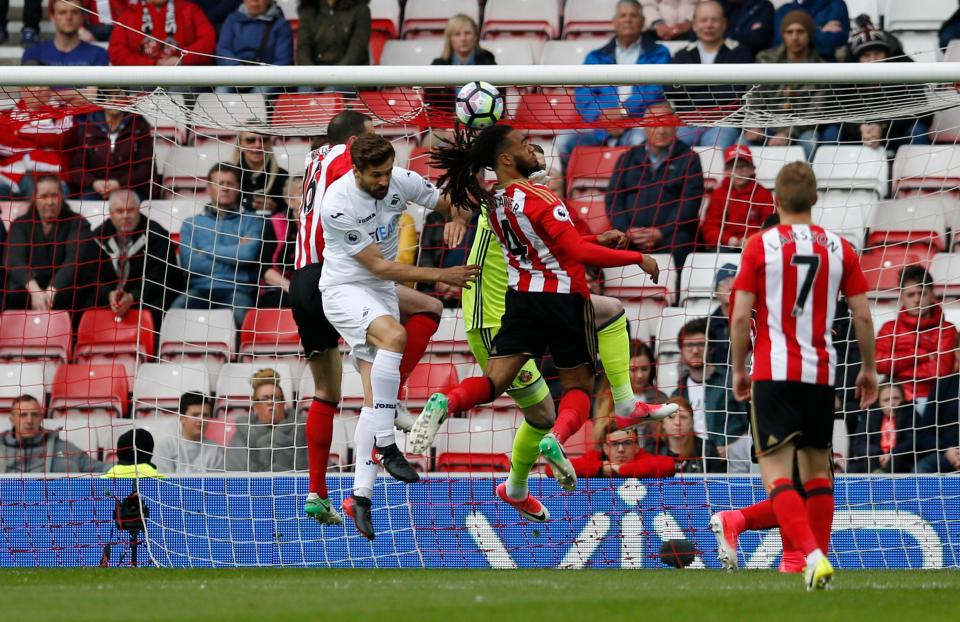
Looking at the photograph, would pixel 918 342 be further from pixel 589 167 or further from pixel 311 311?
pixel 311 311

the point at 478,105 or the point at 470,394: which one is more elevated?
the point at 478,105

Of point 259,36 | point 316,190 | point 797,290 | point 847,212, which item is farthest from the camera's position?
point 259,36

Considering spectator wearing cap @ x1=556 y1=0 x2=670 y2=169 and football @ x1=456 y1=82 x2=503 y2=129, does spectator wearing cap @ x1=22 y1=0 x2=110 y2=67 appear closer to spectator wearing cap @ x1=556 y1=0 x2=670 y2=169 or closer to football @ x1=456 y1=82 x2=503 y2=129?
spectator wearing cap @ x1=556 y1=0 x2=670 y2=169

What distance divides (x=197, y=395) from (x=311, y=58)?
4396mm

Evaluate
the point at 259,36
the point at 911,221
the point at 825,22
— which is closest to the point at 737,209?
the point at 911,221

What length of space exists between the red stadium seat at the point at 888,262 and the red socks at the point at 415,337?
3895 mm

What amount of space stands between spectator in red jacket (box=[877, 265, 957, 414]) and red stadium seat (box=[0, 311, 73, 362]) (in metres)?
6.63

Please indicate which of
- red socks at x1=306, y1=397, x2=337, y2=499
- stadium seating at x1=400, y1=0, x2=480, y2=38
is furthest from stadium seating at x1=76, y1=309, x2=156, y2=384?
stadium seating at x1=400, y1=0, x2=480, y2=38

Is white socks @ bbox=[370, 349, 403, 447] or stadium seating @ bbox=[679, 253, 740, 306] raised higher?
stadium seating @ bbox=[679, 253, 740, 306]

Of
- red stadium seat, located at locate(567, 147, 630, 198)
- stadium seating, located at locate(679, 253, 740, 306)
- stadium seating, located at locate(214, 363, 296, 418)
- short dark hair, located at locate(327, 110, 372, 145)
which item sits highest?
short dark hair, located at locate(327, 110, 372, 145)

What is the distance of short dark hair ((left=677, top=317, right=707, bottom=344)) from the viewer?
34.4ft

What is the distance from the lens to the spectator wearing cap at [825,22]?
1309 centimetres

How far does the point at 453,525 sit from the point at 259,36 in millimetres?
6375

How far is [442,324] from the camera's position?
11.4 m
